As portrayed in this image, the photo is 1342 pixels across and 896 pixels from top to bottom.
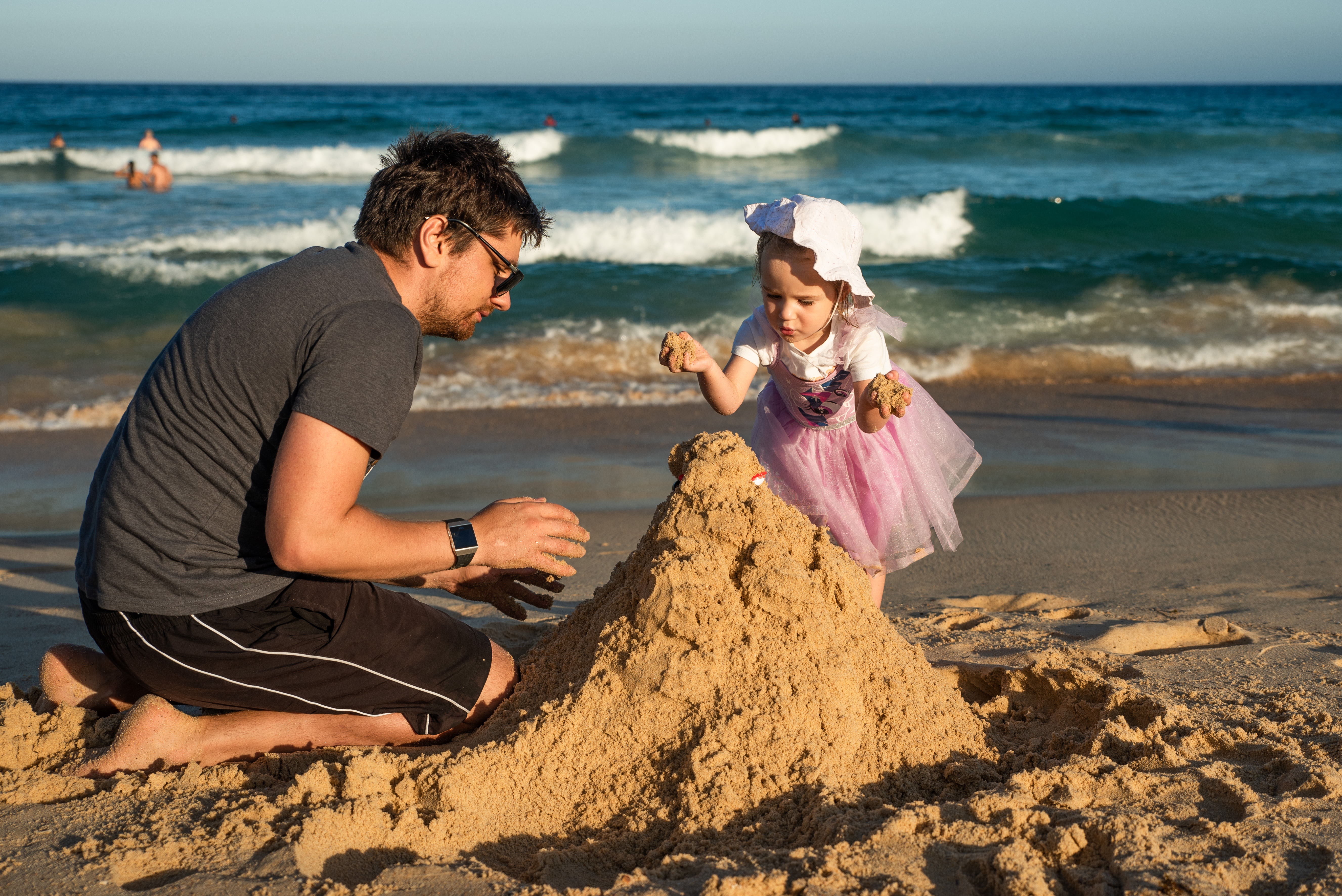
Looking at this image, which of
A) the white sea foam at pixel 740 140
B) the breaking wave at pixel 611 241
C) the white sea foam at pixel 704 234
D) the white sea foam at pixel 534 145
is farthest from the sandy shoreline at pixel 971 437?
the white sea foam at pixel 740 140

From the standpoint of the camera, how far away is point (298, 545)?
198 cm

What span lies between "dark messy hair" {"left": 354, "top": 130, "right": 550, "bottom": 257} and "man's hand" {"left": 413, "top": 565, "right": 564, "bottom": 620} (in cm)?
91

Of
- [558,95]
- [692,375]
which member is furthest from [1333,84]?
[692,375]

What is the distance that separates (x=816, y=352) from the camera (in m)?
3.30

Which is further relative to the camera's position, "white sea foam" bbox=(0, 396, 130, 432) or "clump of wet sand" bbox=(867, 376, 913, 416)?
"white sea foam" bbox=(0, 396, 130, 432)

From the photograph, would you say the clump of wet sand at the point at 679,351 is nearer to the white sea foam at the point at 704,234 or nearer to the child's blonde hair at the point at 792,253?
the child's blonde hair at the point at 792,253

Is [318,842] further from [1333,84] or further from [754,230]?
[1333,84]

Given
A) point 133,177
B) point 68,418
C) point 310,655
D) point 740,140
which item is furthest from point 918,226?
point 133,177

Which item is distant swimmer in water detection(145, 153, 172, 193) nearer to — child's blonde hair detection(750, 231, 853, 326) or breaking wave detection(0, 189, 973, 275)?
breaking wave detection(0, 189, 973, 275)

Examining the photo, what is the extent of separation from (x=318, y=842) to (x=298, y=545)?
0.61 m

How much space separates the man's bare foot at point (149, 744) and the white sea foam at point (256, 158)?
1882 cm

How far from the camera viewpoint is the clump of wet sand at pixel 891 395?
9.29 feet

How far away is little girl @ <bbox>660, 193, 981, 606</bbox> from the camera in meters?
3.14

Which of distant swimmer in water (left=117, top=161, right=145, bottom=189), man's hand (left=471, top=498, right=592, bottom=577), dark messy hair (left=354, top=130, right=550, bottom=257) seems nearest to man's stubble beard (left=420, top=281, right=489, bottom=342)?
dark messy hair (left=354, top=130, right=550, bottom=257)
